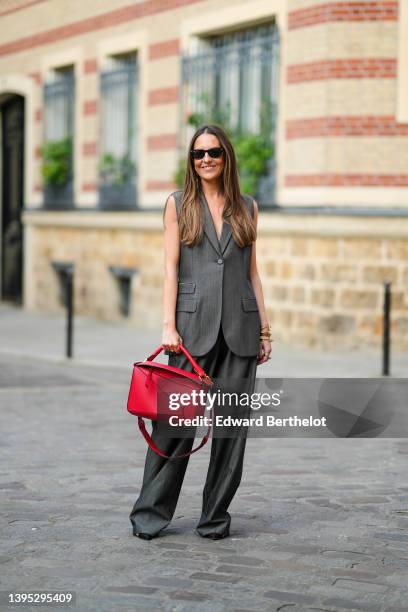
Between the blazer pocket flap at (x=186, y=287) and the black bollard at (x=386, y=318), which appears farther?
the black bollard at (x=386, y=318)

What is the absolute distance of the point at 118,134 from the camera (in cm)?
1788

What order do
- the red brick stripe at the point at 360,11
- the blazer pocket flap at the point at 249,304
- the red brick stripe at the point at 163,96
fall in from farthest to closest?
the red brick stripe at the point at 163,96 → the red brick stripe at the point at 360,11 → the blazer pocket flap at the point at 249,304

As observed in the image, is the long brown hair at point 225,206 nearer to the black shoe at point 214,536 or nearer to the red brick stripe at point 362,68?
the black shoe at point 214,536

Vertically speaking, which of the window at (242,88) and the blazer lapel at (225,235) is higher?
the window at (242,88)

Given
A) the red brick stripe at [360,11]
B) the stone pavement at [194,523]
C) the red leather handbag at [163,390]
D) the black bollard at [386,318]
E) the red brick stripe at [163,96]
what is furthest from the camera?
the red brick stripe at [163,96]

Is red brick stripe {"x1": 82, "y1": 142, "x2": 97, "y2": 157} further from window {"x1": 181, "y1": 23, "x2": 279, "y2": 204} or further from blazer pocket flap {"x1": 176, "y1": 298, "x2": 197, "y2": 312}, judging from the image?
blazer pocket flap {"x1": 176, "y1": 298, "x2": 197, "y2": 312}

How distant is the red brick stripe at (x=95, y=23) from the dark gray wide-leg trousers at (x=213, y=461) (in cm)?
1130

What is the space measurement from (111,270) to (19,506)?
1182cm

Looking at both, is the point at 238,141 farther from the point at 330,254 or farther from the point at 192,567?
the point at 192,567

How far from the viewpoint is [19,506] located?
5906 millimetres

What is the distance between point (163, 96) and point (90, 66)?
8.01 ft

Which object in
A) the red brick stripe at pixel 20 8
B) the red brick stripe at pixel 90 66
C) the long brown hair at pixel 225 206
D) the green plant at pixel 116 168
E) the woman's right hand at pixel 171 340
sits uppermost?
the red brick stripe at pixel 20 8

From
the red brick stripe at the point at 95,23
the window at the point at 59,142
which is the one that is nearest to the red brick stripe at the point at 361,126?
the red brick stripe at the point at 95,23

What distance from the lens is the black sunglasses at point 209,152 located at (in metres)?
5.20
